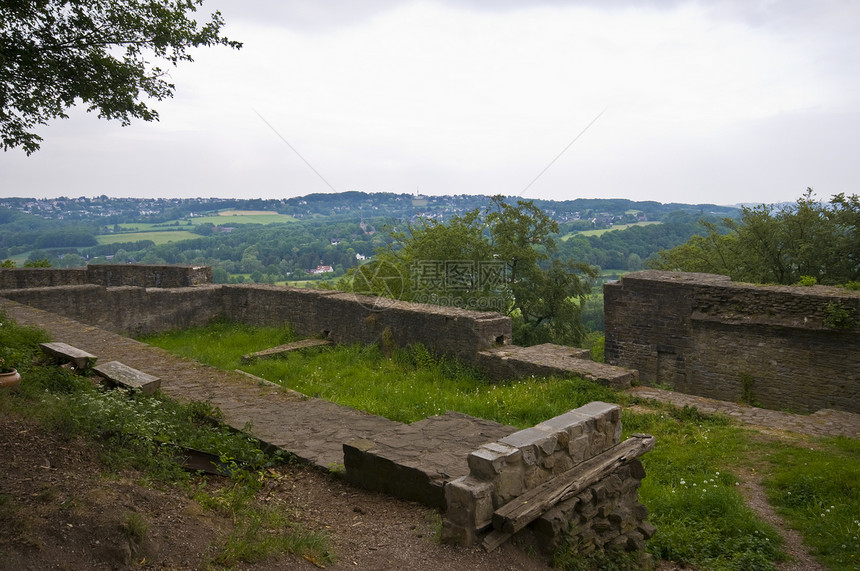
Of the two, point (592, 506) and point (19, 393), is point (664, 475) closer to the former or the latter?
point (592, 506)

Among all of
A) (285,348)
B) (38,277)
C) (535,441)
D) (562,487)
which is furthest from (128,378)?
(38,277)

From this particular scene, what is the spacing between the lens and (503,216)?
2328 centimetres

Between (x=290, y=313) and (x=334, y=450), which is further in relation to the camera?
(x=290, y=313)

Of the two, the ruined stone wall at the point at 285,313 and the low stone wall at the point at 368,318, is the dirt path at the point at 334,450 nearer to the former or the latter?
the ruined stone wall at the point at 285,313

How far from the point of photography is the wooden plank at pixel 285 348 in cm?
1003

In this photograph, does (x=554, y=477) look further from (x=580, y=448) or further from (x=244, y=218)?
(x=244, y=218)

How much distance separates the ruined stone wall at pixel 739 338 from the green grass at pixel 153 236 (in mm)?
37289

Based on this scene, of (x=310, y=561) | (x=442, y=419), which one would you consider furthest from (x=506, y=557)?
(x=442, y=419)

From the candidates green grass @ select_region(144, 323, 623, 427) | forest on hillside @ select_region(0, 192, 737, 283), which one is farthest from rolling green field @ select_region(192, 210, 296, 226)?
green grass @ select_region(144, 323, 623, 427)

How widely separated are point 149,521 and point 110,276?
14.1 meters

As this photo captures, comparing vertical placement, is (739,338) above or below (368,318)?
below

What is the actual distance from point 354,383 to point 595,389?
3237 mm

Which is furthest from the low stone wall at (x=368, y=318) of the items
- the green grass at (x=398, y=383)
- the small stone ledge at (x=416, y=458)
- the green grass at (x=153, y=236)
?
the green grass at (x=153, y=236)

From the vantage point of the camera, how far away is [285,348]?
34.9 ft
